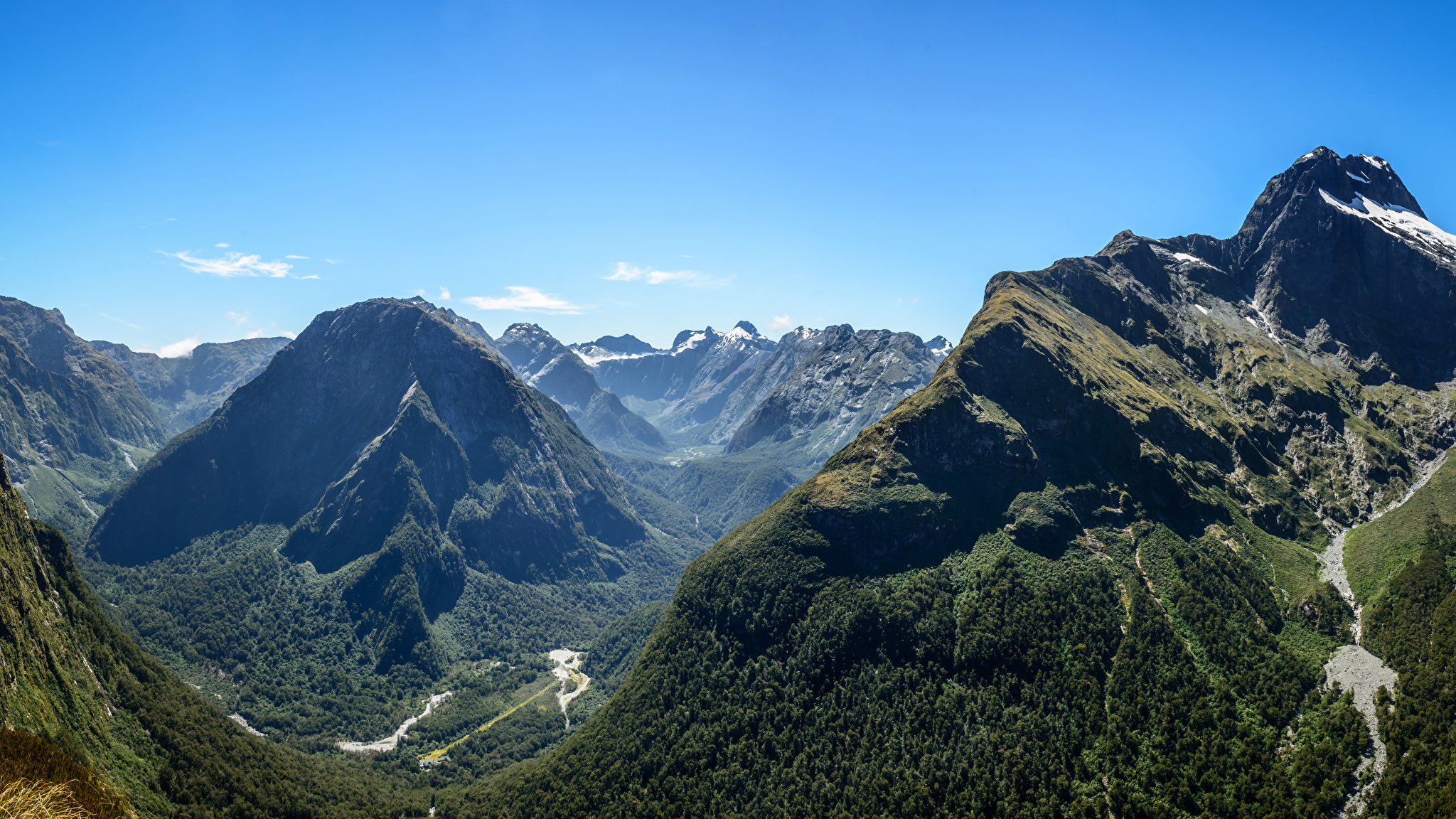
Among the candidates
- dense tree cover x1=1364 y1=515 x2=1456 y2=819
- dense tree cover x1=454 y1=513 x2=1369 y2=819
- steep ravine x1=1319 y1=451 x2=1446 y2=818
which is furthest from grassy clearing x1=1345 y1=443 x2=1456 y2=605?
dense tree cover x1=454 y1=513 x2=1369 y2=819

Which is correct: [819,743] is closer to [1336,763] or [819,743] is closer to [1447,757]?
[1336,763]

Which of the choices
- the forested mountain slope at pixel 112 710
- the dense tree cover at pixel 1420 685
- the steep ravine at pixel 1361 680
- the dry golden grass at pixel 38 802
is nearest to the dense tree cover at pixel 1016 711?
the steep ravine at pixel 1361 680

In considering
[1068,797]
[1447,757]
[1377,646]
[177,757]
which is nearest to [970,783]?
[1068,797]

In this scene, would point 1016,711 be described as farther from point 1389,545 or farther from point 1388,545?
point 1388,545

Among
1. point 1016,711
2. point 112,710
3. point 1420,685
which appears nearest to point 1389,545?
point 1420,685

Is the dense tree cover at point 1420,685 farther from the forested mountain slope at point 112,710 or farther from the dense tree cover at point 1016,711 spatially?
the forested mountain slope at point 112,710

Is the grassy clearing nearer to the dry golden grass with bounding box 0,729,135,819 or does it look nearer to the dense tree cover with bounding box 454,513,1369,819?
the dense tree cover with bounding box 454,513,1369,819
